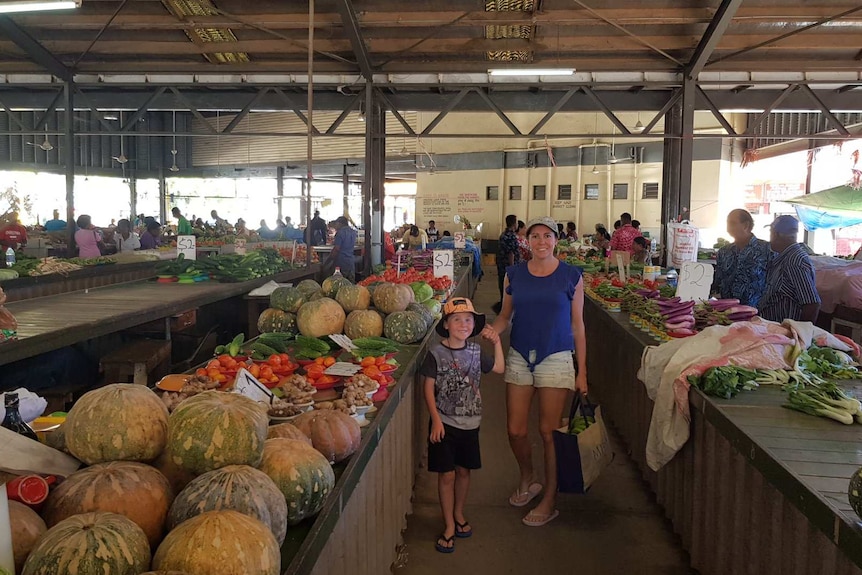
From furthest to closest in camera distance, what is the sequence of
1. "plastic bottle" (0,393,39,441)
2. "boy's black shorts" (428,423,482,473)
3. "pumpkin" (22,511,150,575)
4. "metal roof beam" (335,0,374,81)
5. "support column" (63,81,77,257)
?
"support column" (63,81,77,257), "metal roof beam" (335,0,374,81), "boy's black shorts" (428,423,482,473), "plastic bottle" (0,393,39,441), "pumpkin" (22,511,150,575)

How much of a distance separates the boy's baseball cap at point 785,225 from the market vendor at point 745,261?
8.5 inches

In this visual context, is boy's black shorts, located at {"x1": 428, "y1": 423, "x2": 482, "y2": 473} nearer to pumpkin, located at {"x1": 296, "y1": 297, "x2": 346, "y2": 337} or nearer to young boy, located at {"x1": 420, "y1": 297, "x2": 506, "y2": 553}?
young boy, located at {"x1": 420, "y1": 297, "x2": 506, "y2": 553}

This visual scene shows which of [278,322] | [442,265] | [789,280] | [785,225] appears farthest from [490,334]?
[442,265]

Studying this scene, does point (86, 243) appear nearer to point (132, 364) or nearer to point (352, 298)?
point (132, 364)

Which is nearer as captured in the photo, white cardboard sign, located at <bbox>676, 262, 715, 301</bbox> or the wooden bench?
white cardboard sign, located at <bbox>676, 262, 715, 301</bbox>

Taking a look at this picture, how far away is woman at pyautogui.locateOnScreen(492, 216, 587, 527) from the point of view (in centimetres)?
405

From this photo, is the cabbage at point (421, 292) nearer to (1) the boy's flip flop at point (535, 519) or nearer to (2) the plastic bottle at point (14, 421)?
(1) the boy's flip flop at point (535, 519)

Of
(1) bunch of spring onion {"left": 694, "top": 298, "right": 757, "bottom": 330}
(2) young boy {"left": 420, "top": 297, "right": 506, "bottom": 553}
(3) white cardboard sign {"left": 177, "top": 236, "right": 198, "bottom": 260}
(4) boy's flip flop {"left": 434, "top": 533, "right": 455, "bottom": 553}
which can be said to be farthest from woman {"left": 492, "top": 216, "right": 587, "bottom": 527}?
(3) white cardboard sign {"left": 177, "top": 236, "right": 198, "bottom": 260}

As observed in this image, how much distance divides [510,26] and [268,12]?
12.1ft

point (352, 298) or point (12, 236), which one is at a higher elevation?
point (12, 236)

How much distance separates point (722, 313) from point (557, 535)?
2.06 metres

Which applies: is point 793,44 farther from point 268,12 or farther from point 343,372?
point 343,372

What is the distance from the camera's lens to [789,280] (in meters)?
5.00

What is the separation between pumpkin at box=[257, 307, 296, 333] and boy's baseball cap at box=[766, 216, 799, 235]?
3786 mm
